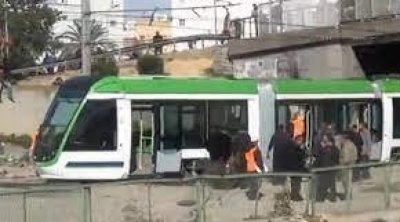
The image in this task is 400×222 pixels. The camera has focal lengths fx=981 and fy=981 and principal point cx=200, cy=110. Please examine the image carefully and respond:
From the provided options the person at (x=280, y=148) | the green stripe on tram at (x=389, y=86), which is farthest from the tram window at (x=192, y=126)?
the green stripe on tram at (x=389, y=86)

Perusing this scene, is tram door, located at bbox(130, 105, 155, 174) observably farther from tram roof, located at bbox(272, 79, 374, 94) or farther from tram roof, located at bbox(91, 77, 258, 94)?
tram roof, located at bbox(272, 79, 374, 94)

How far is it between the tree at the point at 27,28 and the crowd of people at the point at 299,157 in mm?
48669

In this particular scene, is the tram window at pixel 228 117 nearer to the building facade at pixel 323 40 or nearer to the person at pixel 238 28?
the building facade at pixel 323 40

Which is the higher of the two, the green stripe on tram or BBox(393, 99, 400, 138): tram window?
the green stripe on tram

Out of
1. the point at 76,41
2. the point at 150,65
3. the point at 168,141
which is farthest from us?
the point at 76,41

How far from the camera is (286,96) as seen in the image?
26.8 meters

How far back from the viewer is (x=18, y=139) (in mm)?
53062

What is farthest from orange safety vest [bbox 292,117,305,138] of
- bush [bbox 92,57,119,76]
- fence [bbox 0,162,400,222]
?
bush [bbox 92,57,119,76]

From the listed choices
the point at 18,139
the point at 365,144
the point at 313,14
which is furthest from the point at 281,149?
the point at 18,139

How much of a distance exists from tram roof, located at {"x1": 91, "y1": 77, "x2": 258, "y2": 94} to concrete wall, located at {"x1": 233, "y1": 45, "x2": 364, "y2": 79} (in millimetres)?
12429

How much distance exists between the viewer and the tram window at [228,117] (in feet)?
84.3

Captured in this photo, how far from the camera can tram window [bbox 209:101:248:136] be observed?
25703mm

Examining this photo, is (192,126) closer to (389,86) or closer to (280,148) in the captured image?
(280,148)

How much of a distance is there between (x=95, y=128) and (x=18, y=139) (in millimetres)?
30162
